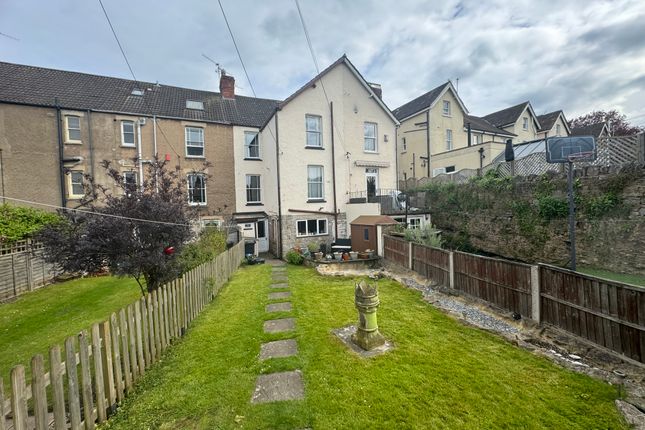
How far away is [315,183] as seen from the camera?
18516 mm

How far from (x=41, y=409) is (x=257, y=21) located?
27.7 ft

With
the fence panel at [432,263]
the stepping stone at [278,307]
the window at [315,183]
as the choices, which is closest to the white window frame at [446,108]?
the window at [315,183]

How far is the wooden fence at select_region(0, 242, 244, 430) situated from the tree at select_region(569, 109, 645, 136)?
157 ft

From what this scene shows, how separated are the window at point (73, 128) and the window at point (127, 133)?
7.16ft

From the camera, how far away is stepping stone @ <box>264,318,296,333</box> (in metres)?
6.51

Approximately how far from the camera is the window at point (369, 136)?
20114mm

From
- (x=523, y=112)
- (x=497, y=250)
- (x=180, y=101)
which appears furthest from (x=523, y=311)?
(x=523, y=112)

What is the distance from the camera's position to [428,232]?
13.4 m

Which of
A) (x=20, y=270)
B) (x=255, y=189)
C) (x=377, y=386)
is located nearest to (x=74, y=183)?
(x=20, y=270)

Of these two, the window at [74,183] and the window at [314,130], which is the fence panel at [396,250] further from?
the window at [74,183]

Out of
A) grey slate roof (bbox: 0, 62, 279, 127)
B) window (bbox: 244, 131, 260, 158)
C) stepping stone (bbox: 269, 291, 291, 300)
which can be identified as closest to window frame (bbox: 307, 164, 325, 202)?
window (bbox: 244, 131, 260, 158)

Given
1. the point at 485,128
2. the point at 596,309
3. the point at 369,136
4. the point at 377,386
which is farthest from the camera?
the point at 485,128

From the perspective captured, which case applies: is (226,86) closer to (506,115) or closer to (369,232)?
(369,232)

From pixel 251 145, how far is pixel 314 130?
16.1 feet
